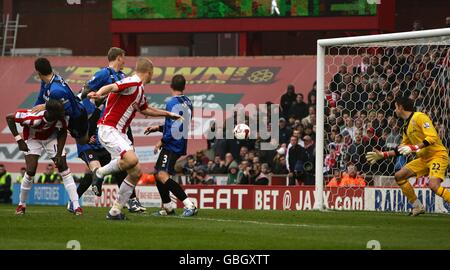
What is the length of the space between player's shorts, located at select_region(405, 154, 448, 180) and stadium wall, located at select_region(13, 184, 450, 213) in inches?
105

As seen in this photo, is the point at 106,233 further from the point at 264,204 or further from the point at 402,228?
the point at 264,204

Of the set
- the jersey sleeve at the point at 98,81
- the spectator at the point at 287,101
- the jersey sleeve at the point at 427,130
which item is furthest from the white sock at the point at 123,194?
the spectator at the point at 287,101

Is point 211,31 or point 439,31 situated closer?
point 439,31

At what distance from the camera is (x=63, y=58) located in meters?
35.6

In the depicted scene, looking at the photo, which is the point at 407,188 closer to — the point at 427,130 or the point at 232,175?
the point at 427,130

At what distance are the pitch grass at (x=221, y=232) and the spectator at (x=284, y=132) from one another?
9.68 meters

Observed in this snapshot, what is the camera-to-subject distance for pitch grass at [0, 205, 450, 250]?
490 inches

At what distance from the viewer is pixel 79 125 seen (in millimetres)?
17328

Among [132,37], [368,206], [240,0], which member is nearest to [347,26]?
[240,0]

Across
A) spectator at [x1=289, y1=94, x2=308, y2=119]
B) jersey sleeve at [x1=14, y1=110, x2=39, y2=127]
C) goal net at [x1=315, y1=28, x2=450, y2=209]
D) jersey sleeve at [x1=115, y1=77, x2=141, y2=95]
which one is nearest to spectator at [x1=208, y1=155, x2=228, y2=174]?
spectator at [x1=289, y1=94, x2=308, y2=119]

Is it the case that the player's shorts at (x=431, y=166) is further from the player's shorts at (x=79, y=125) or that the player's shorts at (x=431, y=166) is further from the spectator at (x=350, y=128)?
the player's shorts at (x=79, y=125)

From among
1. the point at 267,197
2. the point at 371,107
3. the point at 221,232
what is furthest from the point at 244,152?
the point at 221,232

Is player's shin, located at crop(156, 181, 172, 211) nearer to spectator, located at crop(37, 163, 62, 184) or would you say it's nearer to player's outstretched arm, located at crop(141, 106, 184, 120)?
player's outstretched arm, located at crop(141, 106, 184, 120)
